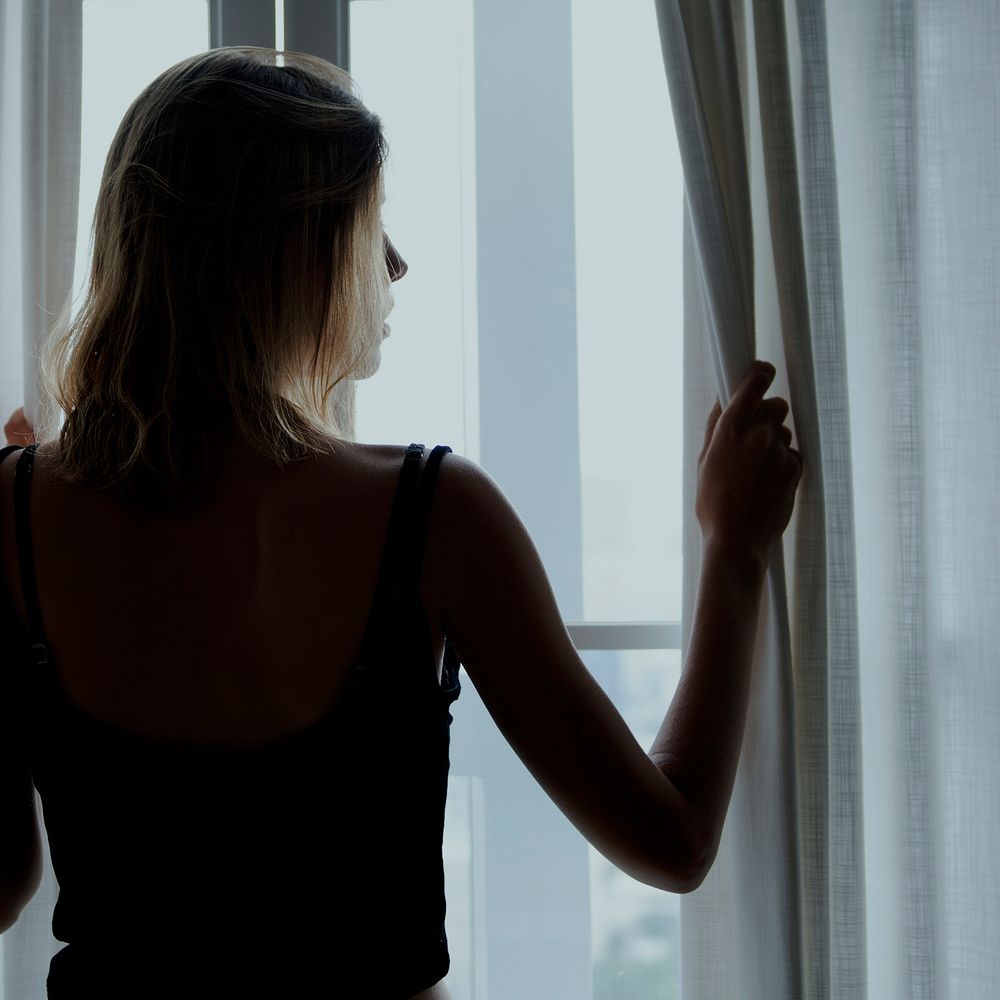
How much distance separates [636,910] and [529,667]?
2.11ft

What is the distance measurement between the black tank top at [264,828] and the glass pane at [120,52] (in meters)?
0.73

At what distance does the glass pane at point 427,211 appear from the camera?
49.9 inches

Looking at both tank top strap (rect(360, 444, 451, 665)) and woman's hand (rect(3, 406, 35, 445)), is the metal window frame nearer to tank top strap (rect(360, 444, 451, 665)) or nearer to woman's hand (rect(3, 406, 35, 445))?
woman's hand (rect(3, 406, 35, 445))

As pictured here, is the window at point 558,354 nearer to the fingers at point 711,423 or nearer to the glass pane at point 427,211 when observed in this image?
the glass pane at point 427,211

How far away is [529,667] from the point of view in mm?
791

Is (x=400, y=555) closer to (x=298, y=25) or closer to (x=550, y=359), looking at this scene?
(x=550, y=359)

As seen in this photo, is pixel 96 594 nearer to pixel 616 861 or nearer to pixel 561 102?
pixel 616 861

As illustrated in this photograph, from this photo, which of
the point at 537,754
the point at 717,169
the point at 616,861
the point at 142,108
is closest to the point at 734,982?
the point at 616,861

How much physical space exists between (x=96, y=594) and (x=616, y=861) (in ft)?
1.72

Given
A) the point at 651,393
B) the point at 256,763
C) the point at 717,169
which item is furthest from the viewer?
the point at 651,393

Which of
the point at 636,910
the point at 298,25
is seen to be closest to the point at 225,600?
the point at 636,910

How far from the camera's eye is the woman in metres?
0.76

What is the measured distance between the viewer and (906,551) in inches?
41.3

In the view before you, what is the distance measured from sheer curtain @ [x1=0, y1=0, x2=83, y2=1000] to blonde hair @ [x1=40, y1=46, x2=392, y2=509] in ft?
1.18
